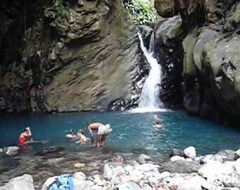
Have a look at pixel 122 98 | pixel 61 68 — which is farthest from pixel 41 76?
pixel 122 98

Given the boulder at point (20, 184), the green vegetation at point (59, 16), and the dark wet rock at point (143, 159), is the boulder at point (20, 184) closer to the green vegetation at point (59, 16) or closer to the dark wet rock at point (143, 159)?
the dark wet rock at point (143, 159)

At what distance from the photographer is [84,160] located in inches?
515

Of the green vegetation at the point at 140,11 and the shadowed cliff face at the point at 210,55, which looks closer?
the shadowed cliff face at the point at 210,55

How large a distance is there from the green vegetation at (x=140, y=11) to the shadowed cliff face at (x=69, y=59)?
579 centimetres

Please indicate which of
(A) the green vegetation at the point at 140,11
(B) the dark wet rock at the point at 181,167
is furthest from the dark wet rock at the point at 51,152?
(A) the green vegetation at the point at 140,11

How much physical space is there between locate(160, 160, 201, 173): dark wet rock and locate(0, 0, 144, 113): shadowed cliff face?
12.0 meters

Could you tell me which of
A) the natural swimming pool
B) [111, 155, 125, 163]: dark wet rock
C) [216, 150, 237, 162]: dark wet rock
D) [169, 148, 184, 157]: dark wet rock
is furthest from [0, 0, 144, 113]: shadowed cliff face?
[216, 150, 237, 162]: dark wet rock

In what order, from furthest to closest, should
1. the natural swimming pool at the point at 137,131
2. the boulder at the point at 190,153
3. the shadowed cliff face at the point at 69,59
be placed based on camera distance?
the shadowed cliff face at the point at 69,59, the natural swimming pool at the point at 137,131, the boulder at the point at 190,153

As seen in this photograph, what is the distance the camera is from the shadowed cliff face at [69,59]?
23828 millimetres

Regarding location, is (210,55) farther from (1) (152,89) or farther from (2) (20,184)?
(2) (20,184)

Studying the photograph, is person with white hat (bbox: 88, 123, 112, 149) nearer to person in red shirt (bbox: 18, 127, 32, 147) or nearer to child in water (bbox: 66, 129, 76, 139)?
child in water (bbox: 66, 129, 76, 139)

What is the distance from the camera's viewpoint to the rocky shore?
10.0 meters

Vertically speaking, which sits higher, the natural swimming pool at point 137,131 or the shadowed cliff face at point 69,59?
the shadowed cliff face at point 69,59

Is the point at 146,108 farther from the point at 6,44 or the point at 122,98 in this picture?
the point at 6,44
